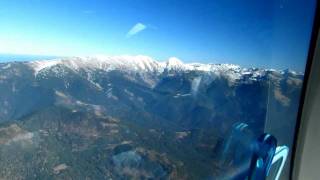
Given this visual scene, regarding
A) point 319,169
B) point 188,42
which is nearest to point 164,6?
point 188,42

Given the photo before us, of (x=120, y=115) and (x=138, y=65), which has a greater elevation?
(x=138, y=65)

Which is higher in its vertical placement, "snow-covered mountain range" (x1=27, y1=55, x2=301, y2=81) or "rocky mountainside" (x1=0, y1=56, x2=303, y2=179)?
"snow-covered mountain range" (x1=27, y1=55, x2=301, y2=81)

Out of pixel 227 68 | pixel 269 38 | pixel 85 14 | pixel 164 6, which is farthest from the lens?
pixel 269 38

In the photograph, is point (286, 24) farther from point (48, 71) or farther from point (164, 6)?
point (48, 71)

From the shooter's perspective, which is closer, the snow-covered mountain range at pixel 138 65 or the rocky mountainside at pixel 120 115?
the rocky mountainside at pixel 120 115

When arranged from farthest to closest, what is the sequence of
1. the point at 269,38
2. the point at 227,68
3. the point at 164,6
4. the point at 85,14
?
the point at 269,38 < the point at 227,68 < the point at 164,6 < the point at 85,14

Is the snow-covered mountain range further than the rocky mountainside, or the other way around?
the snow-covered mountain range

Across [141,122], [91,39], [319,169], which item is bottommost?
[319,169]

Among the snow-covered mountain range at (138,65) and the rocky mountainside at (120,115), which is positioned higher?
the snow-covered mountain range at (138,65)
